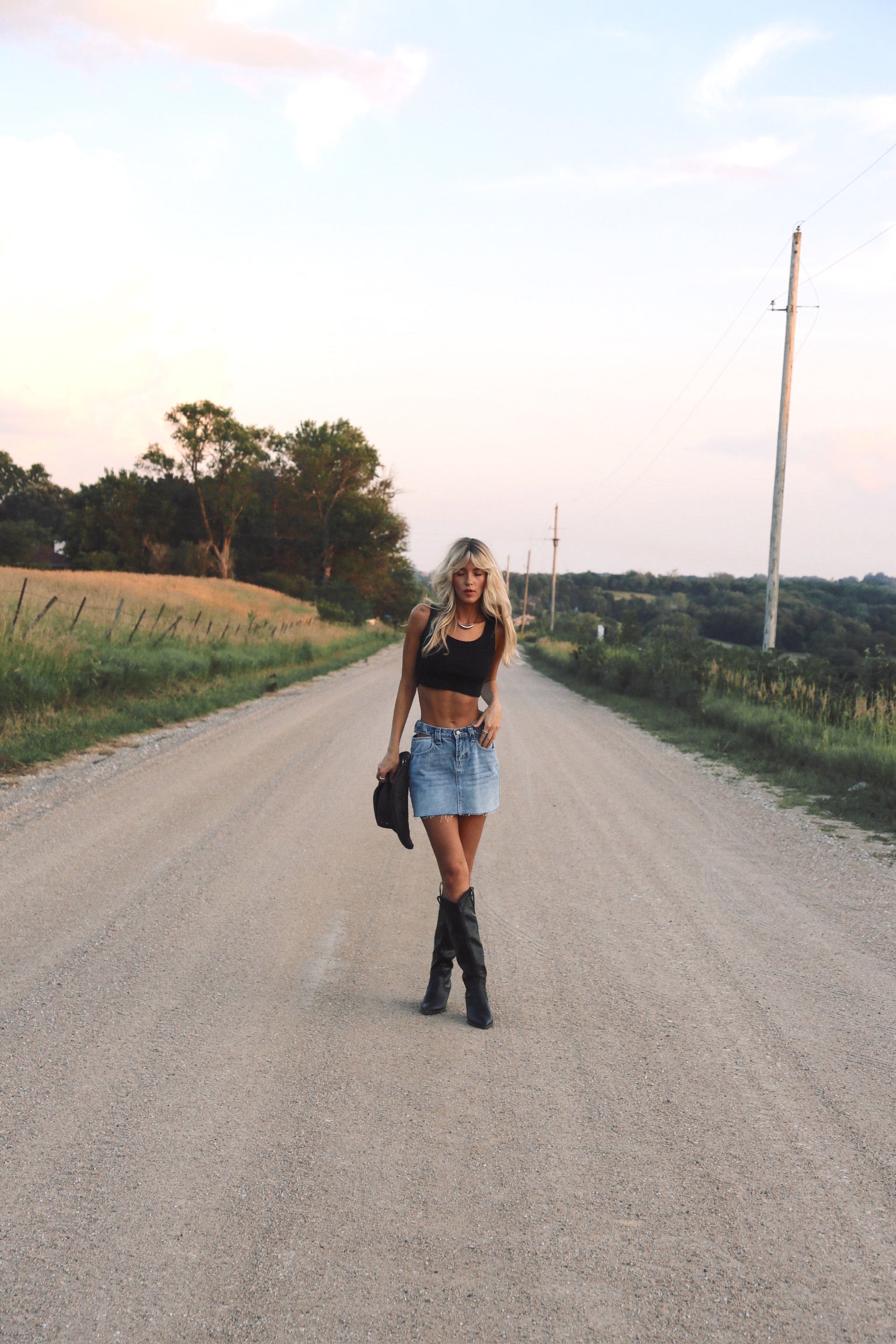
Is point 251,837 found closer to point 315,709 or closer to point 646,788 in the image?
point 646,788

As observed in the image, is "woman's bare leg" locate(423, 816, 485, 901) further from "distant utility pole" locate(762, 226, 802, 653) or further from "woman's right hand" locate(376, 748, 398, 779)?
"distant utility pole" locate(762, 226, 802, 653)

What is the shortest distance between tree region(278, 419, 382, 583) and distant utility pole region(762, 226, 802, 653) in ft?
158

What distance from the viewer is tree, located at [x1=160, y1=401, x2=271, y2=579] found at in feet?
219

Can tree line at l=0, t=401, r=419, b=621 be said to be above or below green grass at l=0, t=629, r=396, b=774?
above

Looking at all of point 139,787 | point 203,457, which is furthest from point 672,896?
point 203,457

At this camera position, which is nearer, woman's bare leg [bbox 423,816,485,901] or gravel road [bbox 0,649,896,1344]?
gravel road [bbox 0,649,896,1344]

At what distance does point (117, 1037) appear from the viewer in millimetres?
3637

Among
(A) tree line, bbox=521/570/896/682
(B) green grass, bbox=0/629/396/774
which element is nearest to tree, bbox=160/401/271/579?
(A) tree line, bbox=521/570/896/682

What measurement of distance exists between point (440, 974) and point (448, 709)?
3.82 feet

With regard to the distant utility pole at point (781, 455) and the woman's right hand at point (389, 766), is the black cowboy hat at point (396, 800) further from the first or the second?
the distant utility pole at point (781, 455)

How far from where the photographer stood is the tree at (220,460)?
66812mm

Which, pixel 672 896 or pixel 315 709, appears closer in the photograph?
pixel 672 896

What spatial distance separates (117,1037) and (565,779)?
687cm

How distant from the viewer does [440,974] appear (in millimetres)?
4043
